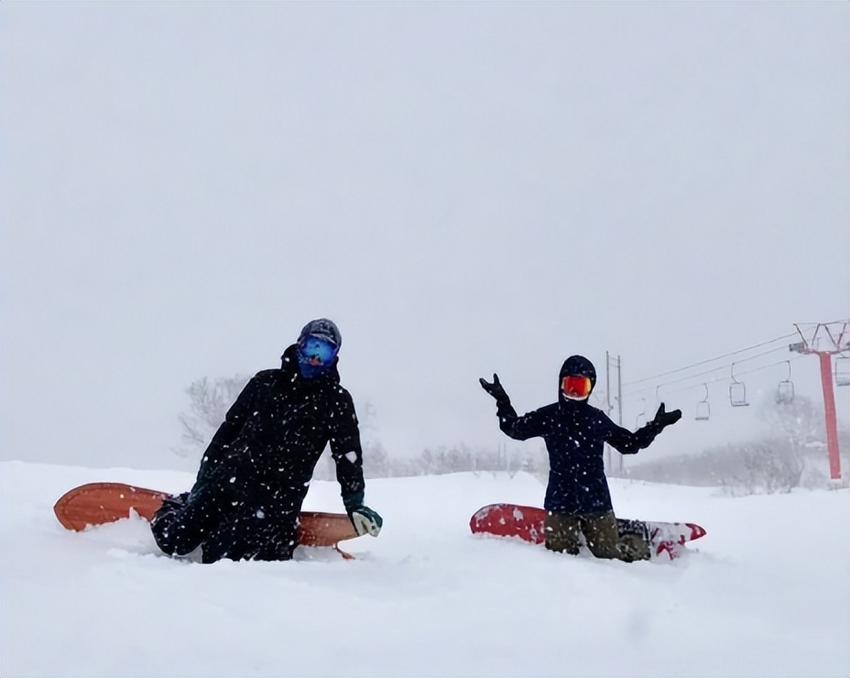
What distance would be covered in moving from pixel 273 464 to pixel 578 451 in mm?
2385

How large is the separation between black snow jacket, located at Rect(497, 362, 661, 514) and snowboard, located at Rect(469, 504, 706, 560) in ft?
1.02

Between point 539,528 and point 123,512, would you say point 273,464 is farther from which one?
point 539,528

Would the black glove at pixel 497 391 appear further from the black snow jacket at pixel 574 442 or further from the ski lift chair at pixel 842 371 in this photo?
the ski lift chair at pixel 842 371

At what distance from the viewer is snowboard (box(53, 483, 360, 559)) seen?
13.2 feet

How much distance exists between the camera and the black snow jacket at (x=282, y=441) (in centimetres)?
397

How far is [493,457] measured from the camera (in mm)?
31266

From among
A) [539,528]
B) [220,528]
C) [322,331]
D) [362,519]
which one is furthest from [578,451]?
[220,528]

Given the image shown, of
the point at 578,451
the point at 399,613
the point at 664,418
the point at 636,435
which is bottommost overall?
the point at 399,613

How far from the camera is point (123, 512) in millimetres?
4230

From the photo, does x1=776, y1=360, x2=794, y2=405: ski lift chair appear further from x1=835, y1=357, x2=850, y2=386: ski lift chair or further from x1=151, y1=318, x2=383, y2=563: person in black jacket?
x1=151, y1=318, x2=383, y2=563: person in black jacket

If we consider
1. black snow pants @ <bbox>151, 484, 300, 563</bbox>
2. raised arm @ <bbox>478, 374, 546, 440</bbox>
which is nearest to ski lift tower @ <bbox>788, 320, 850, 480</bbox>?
raised arm @ <bbox>478, 374, 546, 440</bbox>

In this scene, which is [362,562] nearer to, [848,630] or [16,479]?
[848,630]

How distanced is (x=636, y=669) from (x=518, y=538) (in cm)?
319

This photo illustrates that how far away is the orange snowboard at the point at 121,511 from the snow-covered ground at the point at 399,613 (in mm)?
101
